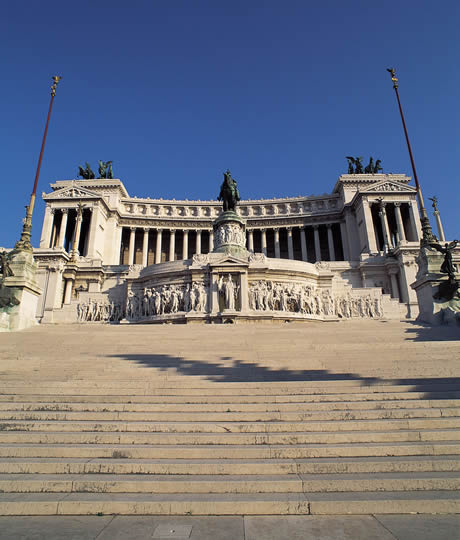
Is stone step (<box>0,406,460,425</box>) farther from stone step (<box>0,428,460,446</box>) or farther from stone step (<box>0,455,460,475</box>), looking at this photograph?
stone step (<box>0,455,460,475</box>)

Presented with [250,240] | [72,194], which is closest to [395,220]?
[250,240]

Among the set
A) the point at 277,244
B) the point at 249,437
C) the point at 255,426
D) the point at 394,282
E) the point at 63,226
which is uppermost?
the point at 63,226

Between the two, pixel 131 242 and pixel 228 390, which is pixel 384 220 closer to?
pixel 131 242

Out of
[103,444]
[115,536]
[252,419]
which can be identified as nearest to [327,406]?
[252,419]

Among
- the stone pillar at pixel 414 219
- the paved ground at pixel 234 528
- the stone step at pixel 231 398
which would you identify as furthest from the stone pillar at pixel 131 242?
the paved ground at pixel 234 528

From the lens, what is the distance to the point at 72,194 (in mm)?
56031

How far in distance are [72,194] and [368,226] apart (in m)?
43.5

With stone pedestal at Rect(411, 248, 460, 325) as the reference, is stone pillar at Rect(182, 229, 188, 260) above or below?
above

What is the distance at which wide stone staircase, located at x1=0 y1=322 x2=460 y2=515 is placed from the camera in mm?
4410

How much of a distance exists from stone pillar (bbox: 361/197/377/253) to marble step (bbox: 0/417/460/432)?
47478 mm

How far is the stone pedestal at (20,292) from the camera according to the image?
15961 mm

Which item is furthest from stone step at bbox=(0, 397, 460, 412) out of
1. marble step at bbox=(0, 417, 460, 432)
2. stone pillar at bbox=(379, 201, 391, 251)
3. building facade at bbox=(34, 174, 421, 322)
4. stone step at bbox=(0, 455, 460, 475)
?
stone pillar at bbox=(379, 201, 391, 251)

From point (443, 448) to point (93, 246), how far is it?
2072 inches

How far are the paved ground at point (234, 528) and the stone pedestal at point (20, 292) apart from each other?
44.9 feet
